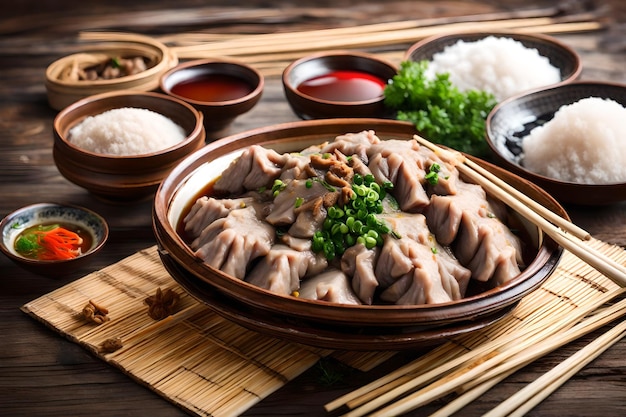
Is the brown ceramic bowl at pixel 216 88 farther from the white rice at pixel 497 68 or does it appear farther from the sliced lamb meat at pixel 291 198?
the sliced lamb meat at pixel 291 198

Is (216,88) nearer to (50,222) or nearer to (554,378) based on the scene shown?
(50,222)

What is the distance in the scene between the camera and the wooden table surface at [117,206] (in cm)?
352

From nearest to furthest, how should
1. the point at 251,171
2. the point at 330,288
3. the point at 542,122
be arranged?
the point at 330,288 → the point at 251,171 → the point at 542,122

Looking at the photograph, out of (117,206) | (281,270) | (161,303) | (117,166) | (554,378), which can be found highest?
(281,270)

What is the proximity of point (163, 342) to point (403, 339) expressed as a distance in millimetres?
1171

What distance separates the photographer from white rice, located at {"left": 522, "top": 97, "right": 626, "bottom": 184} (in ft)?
16.2

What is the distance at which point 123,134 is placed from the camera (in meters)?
4.93

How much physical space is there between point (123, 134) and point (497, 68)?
2.85 metres

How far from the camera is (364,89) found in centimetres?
595

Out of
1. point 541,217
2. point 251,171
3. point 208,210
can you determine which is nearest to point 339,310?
point 208,210

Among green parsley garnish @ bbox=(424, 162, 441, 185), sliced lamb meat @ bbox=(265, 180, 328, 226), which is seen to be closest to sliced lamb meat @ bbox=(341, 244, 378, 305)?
sliced lamb meat @ bbox=(265, 180, 328, 226)

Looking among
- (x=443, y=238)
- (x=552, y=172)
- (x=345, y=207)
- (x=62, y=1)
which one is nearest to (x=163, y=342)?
(x=345, y=207)

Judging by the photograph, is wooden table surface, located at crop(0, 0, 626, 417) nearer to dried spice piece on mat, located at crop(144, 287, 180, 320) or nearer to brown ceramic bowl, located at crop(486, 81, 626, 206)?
brown ceramic bowl, located at crop(486, 81, 626, 206)

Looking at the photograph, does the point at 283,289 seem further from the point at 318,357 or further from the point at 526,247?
the point at 526,247
